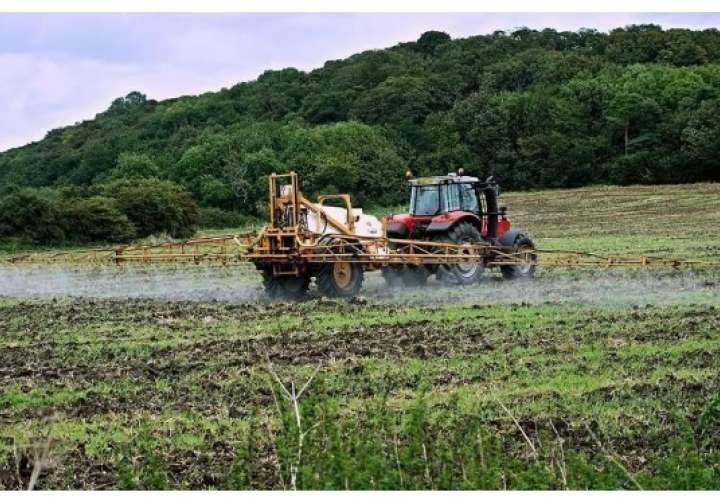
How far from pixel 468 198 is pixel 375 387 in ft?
35.4

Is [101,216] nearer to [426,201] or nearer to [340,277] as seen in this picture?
[426,201]

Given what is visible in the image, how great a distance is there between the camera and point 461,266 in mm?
20031

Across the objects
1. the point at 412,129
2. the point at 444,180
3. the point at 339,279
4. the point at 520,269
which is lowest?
the point at 520,269

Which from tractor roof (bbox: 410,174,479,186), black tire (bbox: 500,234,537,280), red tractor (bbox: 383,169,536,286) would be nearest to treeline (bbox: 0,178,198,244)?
red tractor (bbox: 383,169,536,286)

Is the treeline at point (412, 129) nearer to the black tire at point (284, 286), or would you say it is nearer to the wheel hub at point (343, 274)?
the black tire at point (284, 286)

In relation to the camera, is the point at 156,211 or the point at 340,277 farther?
the point at 156,211

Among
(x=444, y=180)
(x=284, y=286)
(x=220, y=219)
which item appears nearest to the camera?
(x=284, y=286)

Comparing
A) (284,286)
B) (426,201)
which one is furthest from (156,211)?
(284,286)

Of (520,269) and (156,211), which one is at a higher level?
(156,211)

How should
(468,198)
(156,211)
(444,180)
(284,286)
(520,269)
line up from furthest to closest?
(156,211), (520,269), (468,198), (444,180), (284,286)

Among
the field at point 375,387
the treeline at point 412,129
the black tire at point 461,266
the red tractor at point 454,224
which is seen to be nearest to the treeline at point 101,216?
the treeline at point 412,129

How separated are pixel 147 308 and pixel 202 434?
383 inches

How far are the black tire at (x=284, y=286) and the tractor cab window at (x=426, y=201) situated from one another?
9.21ft

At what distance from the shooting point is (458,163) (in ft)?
214
